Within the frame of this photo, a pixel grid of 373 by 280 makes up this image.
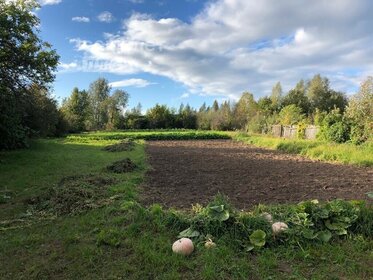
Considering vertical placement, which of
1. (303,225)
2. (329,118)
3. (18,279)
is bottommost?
(18,279)

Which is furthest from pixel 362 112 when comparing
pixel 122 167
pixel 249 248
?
pixel 249 248

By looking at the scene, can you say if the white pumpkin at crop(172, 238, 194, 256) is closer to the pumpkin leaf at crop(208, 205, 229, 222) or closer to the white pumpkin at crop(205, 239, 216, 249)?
the white pumpkin at crop(205, 239, 216, 249)

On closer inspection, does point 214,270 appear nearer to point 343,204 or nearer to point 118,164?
point 343,204

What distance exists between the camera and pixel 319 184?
8367 millimetres

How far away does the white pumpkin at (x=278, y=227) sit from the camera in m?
4.16

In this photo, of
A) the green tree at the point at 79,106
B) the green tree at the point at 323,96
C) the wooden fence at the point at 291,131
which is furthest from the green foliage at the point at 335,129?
the green tree at the point at 79,106

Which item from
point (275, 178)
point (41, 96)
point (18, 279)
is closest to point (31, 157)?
point (41, 96)

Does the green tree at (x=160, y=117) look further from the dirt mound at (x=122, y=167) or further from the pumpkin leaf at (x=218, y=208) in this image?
the pumpkin leaf at (x=218, y=208)

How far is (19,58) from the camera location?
11188 millimetres

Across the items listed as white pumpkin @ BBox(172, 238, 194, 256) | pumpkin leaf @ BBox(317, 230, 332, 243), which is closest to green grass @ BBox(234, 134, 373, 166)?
pumpkin leaf @ BBox(317, 230, 332, 243)

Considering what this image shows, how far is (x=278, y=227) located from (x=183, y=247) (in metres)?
1.31

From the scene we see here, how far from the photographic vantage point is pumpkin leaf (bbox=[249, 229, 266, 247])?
156 inches

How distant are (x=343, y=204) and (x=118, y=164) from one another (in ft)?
24.5

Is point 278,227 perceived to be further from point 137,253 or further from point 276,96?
point 276,96
